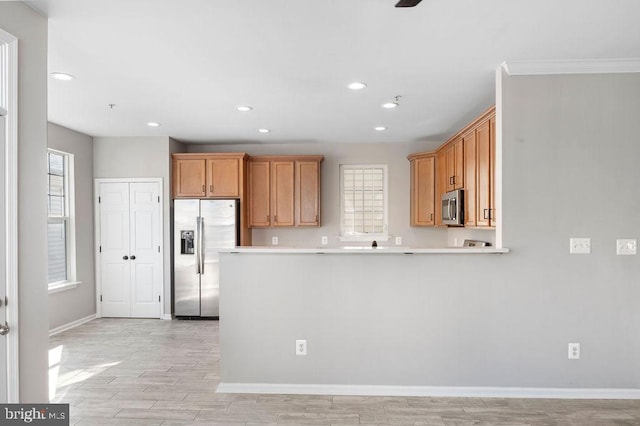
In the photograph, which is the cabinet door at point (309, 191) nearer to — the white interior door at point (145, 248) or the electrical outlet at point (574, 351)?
the white interior door at point (145, 248)

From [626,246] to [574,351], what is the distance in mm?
867

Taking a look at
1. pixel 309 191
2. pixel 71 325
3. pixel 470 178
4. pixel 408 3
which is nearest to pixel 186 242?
pixel 71 325

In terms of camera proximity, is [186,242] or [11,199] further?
[186,242]

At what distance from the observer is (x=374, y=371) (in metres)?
3.06

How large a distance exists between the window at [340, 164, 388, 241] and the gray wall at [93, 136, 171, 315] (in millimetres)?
2507

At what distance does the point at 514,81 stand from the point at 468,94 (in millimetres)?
688

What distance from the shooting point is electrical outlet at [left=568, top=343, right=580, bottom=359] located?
2936 mm

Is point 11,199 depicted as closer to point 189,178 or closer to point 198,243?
point 198,243

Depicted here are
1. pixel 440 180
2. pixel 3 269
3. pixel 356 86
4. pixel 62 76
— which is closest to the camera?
pixel 3 269

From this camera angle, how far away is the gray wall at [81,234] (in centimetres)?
488

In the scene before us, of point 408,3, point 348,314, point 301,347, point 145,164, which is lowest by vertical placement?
point 301,347

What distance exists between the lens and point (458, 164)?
14.2 feet

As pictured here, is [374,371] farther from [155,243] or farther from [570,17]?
[155,243]

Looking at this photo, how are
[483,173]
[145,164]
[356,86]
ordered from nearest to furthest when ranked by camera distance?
[356,86] < [483,173] < [145,164]
